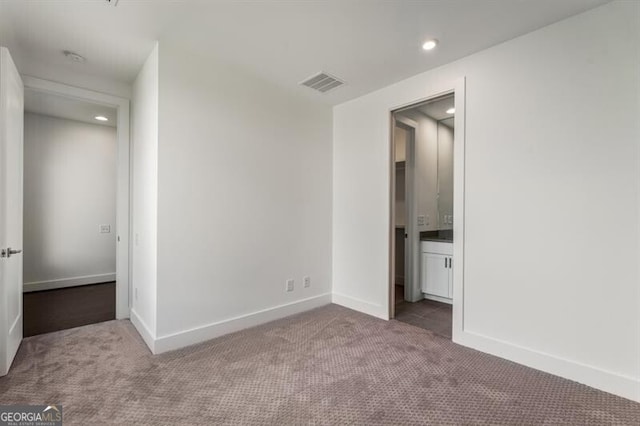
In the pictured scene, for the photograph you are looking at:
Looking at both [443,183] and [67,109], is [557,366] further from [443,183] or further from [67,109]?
[67,109]

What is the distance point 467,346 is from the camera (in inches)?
107

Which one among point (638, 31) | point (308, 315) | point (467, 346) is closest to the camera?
point (638, 31)

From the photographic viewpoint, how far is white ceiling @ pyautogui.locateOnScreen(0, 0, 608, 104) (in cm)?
213

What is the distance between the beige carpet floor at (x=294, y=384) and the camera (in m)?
1.79

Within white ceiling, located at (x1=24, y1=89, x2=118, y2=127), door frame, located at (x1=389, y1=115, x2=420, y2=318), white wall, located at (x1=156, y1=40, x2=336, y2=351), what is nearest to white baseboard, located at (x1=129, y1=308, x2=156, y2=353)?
white wall, located at (x1=156, y1=40, x2=336, y2=351)

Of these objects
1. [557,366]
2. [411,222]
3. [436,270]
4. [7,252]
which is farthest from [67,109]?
[557,366]

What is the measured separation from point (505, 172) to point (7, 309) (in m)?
4.19

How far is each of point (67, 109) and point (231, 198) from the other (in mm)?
3328

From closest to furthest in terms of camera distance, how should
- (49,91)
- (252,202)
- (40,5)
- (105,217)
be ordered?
(40,5), (49,91), (252,202), (105,217)

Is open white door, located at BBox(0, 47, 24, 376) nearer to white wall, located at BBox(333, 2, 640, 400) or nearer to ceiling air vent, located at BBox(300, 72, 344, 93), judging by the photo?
ceiling air vent, located at BBox(300, 72, 344, 93)

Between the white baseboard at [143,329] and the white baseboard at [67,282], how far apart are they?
240cm

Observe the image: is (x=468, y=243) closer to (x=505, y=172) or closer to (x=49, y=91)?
(x=505, y=172)

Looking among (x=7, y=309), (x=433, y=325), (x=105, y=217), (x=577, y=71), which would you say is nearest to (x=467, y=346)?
(x=433, y=325)

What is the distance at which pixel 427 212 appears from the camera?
4457 mm
